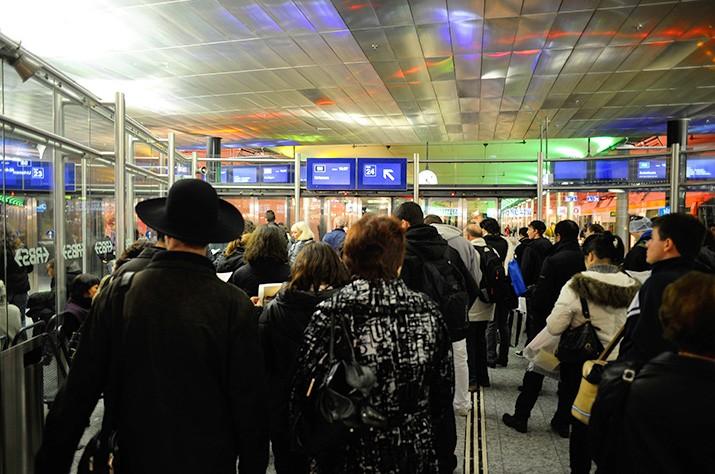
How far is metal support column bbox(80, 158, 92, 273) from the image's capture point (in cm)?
453

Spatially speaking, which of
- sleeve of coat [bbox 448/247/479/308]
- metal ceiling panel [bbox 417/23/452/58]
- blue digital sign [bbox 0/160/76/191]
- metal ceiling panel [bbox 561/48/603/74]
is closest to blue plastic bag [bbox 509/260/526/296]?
sleeve of coat [bbox 448/247/479/308]

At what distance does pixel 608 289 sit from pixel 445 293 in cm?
109

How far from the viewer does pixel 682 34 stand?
7953 millimetres

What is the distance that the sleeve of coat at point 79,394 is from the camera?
1646 millimetres

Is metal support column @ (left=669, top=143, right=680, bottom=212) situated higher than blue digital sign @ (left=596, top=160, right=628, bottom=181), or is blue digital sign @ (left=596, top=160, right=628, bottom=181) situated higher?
blue digital sign @ (left=596, top=160, right=628, bottom=181)

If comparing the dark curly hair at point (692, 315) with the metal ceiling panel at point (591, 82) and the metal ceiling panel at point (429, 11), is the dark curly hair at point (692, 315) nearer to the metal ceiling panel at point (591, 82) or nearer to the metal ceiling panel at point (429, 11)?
the metal ceiling panel at point (429, 11)

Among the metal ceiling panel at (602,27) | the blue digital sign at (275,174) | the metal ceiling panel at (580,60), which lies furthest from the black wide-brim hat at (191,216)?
the blue digital sign at (275,174)

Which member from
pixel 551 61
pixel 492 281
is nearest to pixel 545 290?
pixel 492 281

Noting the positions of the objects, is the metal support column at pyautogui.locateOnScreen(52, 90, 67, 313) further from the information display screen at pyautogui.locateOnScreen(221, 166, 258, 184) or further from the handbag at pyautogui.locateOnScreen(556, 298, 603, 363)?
the information display screen at pyautogui.locateOnScreen(221, 166, 258, 184)

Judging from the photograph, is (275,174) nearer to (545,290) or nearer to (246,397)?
(545,290)

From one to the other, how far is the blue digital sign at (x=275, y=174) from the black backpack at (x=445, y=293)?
32.1 ft

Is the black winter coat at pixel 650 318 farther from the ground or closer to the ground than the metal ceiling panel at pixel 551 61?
closer to the ground

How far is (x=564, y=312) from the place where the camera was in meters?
3.53

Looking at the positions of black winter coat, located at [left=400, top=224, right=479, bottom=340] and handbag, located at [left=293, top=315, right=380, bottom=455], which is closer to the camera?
handbag, located at [left=293, top=315, right=380, bottom=455]
